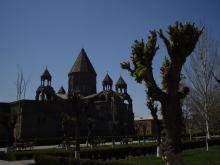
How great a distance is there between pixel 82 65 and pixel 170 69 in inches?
2227

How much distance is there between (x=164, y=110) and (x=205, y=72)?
589 inches

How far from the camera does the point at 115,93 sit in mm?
67500

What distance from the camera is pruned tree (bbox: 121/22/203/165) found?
13613 millimetres

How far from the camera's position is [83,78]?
225 ft

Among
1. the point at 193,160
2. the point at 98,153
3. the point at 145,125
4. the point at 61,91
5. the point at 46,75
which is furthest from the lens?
the point at 145,125

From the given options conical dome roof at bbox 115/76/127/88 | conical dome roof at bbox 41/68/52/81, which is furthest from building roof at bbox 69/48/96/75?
conical dome roof at bbox 41/68/52/81

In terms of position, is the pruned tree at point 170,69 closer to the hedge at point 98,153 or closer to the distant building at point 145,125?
the hedge at point 98,153

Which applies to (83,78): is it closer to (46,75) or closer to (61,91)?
(46,75)

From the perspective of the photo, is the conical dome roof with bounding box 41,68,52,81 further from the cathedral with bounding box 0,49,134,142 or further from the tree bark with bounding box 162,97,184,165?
the tree bark with bounding box 162,97,184,165

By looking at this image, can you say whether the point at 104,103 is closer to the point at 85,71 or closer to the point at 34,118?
the point at 85,71

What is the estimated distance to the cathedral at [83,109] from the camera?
2116 inches

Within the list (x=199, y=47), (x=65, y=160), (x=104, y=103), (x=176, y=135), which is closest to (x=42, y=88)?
(x=104, y=103)

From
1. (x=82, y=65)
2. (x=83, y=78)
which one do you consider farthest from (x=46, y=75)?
(x=82, y=65)

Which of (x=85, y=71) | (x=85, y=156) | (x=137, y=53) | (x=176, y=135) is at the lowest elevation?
(x=85, y=156)
